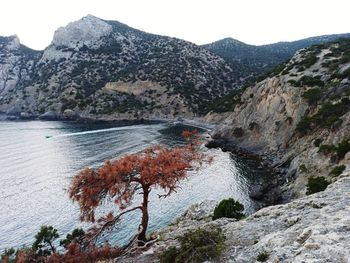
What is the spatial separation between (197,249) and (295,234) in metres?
4.86

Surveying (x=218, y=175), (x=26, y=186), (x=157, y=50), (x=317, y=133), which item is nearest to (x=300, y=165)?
(x=317, y=133)

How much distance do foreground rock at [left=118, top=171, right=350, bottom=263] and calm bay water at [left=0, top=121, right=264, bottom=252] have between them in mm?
23396

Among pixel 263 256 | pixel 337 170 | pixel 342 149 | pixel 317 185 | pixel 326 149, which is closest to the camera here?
pixel 263 256

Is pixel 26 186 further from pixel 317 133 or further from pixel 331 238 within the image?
pixel 331 238

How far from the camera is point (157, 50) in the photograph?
196 meters

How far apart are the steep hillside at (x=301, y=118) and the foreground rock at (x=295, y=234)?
19.8 meters

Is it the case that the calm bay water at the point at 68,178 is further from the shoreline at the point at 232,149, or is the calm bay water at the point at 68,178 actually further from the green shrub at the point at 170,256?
the green shrub at the point at 170,256

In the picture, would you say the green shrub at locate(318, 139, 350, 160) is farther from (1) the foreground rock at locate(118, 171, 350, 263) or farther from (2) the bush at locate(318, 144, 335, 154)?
(1) the foreground rock at locate(118, 171, 350, 263)

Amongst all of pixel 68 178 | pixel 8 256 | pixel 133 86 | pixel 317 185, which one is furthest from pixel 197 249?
pixel 133 86

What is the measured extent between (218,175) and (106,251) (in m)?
46.0

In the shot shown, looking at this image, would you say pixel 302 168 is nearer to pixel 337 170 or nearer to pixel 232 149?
pixel 337 170

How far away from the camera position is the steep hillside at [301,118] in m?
51.6

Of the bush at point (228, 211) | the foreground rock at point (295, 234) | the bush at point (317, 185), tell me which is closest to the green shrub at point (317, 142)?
the bush at point (317, 185)

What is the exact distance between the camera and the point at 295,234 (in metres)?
17.1
